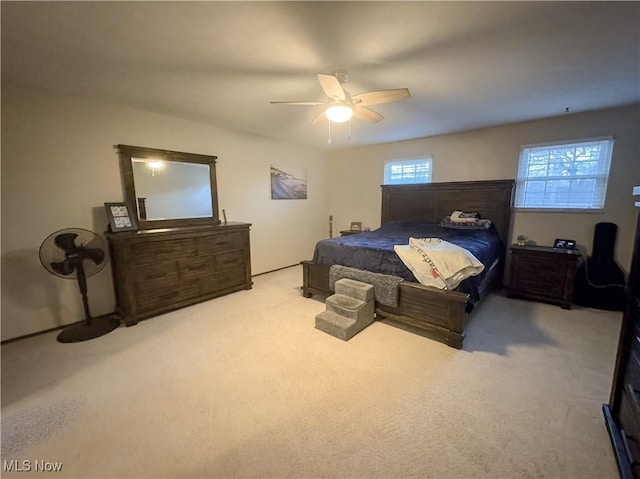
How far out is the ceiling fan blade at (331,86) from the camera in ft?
6.13

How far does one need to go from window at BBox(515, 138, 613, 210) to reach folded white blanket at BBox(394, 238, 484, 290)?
2.03 metres

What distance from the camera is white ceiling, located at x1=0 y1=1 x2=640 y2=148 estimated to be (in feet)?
4.93

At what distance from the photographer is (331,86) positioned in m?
2.00

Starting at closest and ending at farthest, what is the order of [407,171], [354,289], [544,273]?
[354,289] → [544,273] → [407,171]

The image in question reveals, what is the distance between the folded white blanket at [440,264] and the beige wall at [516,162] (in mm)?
2025

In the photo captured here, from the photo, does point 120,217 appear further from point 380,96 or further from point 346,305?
point 380,96

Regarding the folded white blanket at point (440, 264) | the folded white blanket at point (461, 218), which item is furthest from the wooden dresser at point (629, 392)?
the folded white blanket at point (461, 218)

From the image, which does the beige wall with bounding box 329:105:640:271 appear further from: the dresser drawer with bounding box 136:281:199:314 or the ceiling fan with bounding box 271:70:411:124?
the dresser drawer with bounding box 136:281:199:314

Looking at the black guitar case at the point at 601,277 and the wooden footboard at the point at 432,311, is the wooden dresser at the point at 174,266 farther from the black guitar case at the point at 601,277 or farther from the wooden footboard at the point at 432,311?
the black guitar case at the point at 601,277

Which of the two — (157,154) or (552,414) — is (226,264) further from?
(552,414)

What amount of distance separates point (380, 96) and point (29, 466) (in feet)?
10.5

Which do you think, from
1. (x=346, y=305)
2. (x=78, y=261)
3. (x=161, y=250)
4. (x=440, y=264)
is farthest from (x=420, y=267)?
(x=78, y=261)

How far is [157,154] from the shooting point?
326cm

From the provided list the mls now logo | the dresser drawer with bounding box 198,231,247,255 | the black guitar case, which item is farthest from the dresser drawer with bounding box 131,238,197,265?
the black guitar case
